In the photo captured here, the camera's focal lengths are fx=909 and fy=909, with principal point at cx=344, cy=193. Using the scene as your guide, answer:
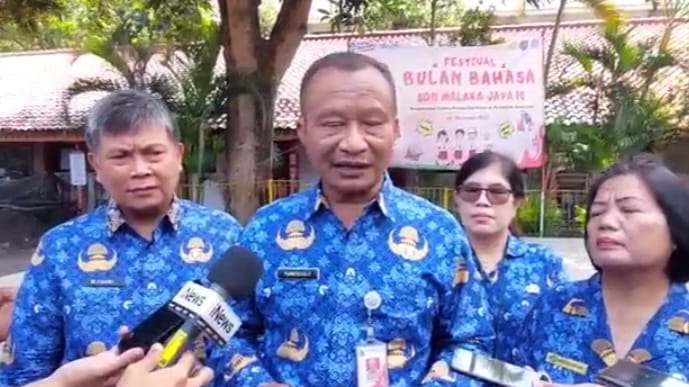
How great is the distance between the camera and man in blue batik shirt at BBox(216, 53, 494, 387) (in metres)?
2.05

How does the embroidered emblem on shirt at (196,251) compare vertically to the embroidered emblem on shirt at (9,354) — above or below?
above

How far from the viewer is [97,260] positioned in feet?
7.51

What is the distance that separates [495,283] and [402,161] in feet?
26.1

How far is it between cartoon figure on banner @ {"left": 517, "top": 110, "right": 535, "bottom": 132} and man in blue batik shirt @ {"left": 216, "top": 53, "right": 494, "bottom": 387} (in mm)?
8590

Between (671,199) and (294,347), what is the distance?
0.94 m

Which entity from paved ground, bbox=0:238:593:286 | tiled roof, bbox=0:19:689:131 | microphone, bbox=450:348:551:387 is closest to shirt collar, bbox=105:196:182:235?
microphone, bbox=450:348:551:387

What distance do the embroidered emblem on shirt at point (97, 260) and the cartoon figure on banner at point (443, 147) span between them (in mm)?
8642

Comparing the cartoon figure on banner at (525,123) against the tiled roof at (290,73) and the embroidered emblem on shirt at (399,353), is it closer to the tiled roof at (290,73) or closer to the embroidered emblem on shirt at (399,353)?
the tiled roof at (290,73)

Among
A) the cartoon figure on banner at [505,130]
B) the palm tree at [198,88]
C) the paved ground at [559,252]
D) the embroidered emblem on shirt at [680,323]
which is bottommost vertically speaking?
the paved ground at [559,252]

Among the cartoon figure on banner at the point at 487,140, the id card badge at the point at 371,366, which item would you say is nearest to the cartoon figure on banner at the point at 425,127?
the cartoon figure on banner at the point at 487,140

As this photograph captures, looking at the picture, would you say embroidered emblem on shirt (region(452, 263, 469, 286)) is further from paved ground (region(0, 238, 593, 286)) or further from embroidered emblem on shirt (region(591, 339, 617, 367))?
paved ground (region(0, 238, 593, 286))

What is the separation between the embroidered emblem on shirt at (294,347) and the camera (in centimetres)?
210

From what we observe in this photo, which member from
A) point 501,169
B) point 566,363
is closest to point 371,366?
point 566,363

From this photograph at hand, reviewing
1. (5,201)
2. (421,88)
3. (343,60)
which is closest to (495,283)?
(343,60)
